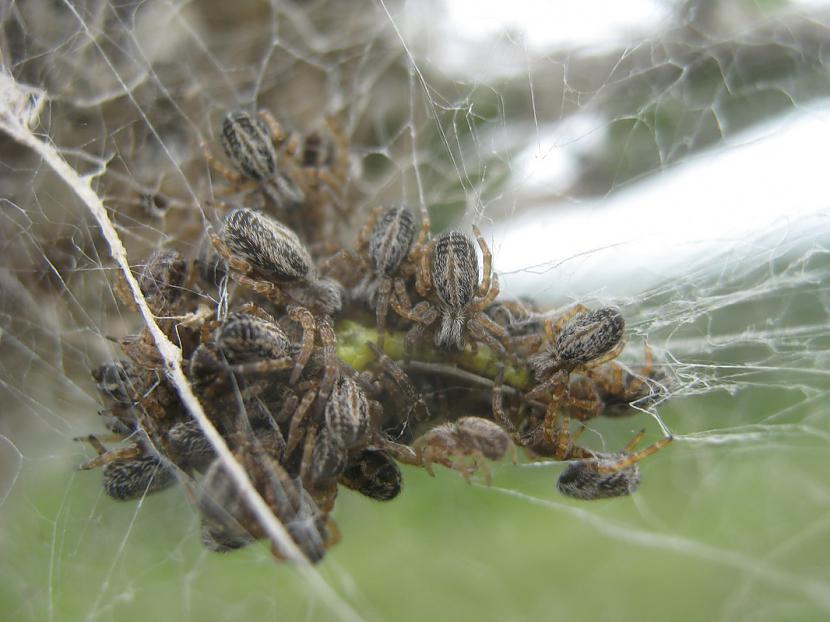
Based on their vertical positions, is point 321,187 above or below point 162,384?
above

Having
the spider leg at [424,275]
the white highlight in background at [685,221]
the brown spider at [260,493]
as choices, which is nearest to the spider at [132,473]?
the brown spider at [260,493]

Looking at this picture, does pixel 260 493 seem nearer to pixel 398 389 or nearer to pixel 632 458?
pixel 398 389

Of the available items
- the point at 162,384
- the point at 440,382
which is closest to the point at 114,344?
the point at 162,384

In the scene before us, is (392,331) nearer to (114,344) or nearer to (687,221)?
(114,344)

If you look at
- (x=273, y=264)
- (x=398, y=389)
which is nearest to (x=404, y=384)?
(x=398, y=389)

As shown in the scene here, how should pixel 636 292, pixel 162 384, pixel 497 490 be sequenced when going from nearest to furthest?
pixel 162 384
pixel 497 490
pixel 636 292

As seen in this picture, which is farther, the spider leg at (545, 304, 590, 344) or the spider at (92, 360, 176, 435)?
the spider leg at (545, 304, 590, 344)

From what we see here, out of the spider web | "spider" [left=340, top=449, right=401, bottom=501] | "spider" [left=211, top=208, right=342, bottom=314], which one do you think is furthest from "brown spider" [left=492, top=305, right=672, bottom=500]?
"spider" [left=211, top=208, right=342, bottom=314]

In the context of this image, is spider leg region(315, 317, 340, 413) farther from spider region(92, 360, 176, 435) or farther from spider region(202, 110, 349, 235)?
spider region(202, 110, 349, 235)
